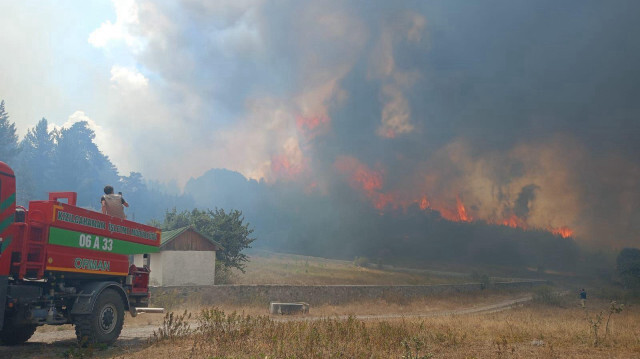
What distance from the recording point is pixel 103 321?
→ 10.8m

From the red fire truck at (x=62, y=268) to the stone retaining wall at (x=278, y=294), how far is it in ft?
42.6

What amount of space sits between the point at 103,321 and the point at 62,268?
1.87 meters

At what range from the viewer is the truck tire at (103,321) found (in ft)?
33.8

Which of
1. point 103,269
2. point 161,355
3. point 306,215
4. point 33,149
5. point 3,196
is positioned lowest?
point 161,355

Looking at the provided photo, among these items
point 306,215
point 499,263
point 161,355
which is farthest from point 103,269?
point 306,215

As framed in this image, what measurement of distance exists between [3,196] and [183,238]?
23.4 meters

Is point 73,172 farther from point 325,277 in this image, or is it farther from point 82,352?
point 82,352

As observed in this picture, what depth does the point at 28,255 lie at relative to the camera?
9.33 m

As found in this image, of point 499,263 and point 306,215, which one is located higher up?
point 306,215

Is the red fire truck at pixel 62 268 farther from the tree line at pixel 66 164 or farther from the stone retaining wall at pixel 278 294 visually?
the tree line at pixel 66 164

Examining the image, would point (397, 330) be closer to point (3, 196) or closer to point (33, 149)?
point (3, 196)

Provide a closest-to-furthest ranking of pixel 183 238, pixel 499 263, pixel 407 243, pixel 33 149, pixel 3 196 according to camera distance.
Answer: pixel 3 196, pixel 183 238, pixel 499 263, pixel 407 243, pixel 33 149

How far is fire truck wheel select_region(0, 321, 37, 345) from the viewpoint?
1073cm

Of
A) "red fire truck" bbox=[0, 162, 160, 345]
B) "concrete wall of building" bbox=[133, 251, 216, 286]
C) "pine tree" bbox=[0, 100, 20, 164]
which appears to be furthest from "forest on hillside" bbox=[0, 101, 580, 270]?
"red fire truck" bbox=[0, 162, 160, 345]
